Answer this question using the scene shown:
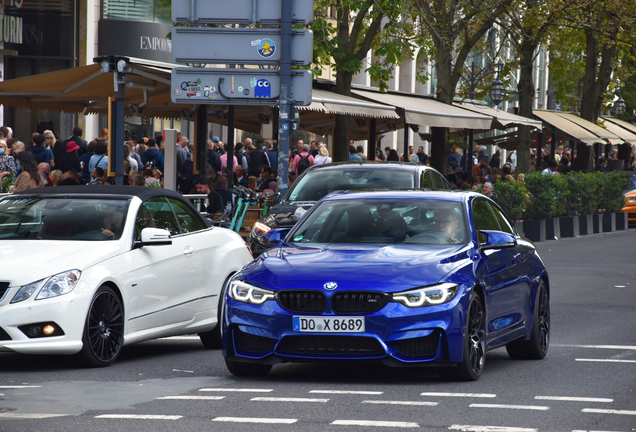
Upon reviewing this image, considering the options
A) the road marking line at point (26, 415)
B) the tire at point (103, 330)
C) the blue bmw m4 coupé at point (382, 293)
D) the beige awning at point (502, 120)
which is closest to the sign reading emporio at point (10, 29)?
the beige awning at point (502, 120)

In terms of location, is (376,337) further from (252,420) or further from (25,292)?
(25,292)

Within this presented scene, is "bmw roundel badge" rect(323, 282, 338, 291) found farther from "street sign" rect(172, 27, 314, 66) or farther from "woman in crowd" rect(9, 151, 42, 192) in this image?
"woman in crowd" rect(9, 151, 42, 192)

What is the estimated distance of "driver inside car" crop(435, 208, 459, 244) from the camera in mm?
8618

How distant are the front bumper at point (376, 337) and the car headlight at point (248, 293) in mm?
36

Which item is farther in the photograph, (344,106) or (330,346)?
(344,106)

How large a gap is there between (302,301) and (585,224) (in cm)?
2309

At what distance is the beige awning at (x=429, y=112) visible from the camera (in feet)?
76.9

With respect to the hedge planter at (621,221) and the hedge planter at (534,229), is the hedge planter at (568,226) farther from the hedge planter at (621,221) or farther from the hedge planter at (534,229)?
the hedge planter at (621,221)

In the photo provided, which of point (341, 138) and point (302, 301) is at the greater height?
point (341, 138)

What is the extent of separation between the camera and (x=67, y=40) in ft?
109

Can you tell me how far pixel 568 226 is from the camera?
92.8ft

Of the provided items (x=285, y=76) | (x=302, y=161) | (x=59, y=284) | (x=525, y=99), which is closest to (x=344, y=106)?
(x=285, y=76)

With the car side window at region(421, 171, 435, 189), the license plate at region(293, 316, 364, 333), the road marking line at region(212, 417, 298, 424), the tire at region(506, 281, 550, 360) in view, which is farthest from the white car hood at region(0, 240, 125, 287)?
the car side window at region(421, 171, 435, 189)

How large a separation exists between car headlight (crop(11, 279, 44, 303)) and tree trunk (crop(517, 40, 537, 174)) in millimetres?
28387
